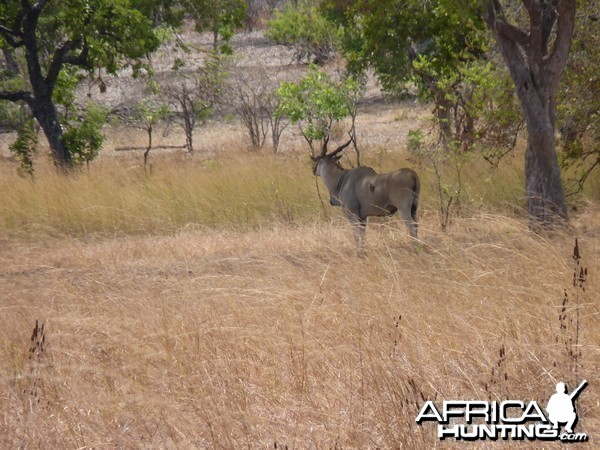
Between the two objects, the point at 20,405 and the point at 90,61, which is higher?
the point at 90,61

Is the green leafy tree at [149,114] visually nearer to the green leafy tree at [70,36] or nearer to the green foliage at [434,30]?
the green leafy tree at [70,36]

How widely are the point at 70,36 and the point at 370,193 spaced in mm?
7721

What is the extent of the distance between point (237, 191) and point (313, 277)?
21.2 feet

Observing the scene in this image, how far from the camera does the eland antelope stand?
9.46 meters

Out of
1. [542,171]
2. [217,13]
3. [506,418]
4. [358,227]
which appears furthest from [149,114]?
[506,418]

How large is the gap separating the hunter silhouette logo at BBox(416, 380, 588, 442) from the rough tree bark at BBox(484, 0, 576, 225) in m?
5.25

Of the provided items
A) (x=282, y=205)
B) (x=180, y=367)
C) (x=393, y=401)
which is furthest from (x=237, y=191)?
(x=393, y=401)

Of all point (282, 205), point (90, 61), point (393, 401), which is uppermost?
point (90, 61)

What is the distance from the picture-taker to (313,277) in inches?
254

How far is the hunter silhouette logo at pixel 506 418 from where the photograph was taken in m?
3.86

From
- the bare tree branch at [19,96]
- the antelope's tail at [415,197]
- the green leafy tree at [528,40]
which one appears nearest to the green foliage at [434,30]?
the green leafy tree at [528,40]

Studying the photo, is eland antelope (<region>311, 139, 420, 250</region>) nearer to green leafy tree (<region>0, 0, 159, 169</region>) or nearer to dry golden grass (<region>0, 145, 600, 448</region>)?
dry golden grass (<region>0, 145, 600, 448</region>)

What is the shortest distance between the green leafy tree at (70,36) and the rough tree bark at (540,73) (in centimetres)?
702

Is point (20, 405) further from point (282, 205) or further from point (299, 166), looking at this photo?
point (299, 166)
